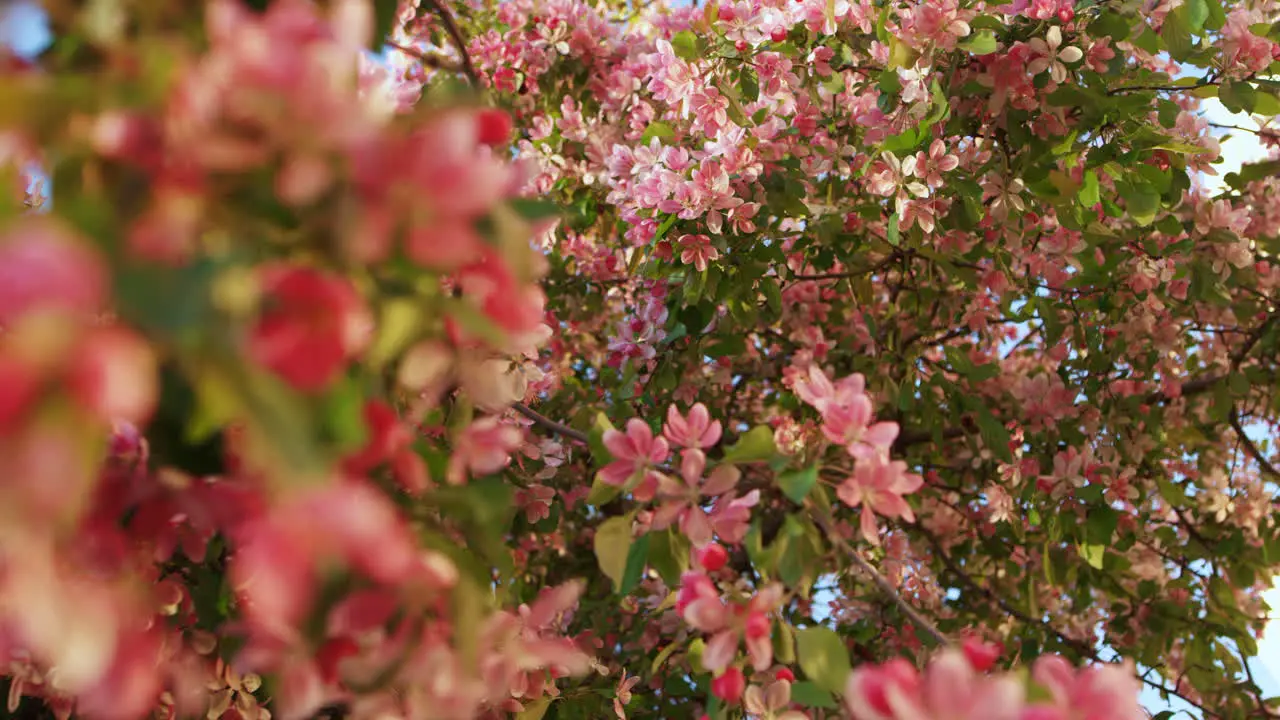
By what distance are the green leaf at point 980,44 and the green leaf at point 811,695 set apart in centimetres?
119

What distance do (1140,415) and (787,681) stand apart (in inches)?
67.0

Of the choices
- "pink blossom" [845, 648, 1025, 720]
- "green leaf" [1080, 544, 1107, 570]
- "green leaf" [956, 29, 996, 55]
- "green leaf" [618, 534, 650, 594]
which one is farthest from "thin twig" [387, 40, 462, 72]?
"green leaf" [1080, 544, 1107, 570]

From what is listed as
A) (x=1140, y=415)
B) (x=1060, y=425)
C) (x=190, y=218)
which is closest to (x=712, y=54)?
(x=1060, y=425)

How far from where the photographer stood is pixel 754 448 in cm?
93

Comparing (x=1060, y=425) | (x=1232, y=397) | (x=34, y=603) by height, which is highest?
(x=1232, y=397)

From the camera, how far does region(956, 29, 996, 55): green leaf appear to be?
1.55 metres

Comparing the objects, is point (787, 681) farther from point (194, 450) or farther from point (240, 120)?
point (240, 120)

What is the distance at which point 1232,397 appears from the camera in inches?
91.7

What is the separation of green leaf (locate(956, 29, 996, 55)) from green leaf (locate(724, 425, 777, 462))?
1015 mm

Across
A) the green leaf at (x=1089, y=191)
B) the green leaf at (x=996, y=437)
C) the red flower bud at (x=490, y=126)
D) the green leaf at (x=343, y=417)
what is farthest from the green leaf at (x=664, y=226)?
→ the green leaf at (x=343, y=417)

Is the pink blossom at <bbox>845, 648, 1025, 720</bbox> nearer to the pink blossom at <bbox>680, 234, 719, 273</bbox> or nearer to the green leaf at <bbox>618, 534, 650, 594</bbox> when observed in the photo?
the green leaf at <bbox>618, 534, 650, 594</bbox>

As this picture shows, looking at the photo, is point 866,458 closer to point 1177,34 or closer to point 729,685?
point 729,685

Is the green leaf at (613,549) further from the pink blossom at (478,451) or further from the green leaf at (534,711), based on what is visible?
the green leaf at (534,711)

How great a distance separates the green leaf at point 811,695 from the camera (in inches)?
35.3
